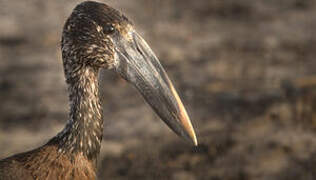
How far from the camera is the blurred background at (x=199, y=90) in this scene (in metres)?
7.15

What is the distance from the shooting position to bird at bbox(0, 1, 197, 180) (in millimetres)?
4719

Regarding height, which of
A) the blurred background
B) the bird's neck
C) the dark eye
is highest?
the dark eye

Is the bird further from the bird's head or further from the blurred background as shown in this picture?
the blurred background

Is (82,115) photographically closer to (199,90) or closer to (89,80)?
(89,80)

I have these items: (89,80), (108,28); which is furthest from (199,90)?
(108,28)

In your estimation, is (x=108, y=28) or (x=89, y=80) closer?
(x=108, y=28)

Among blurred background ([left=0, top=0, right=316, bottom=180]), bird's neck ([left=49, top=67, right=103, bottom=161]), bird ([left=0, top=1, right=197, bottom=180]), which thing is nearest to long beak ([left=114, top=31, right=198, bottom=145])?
bird ([left=0, top=1, right=197, bottom=180])

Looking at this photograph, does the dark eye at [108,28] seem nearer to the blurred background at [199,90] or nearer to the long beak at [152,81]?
the long beak at [152,81]

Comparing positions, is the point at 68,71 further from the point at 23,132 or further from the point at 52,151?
the point at 23,132

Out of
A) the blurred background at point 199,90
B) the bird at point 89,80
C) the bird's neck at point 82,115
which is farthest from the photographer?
the blurred background at point 199,90

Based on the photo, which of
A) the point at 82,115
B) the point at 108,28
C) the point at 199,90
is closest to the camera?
the point at 108,28

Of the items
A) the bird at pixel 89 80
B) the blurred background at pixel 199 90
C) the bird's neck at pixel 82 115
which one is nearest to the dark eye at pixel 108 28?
the bird at pixel 89 80

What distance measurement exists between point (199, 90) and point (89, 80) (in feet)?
12.4

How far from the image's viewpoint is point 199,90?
8.53 meters
